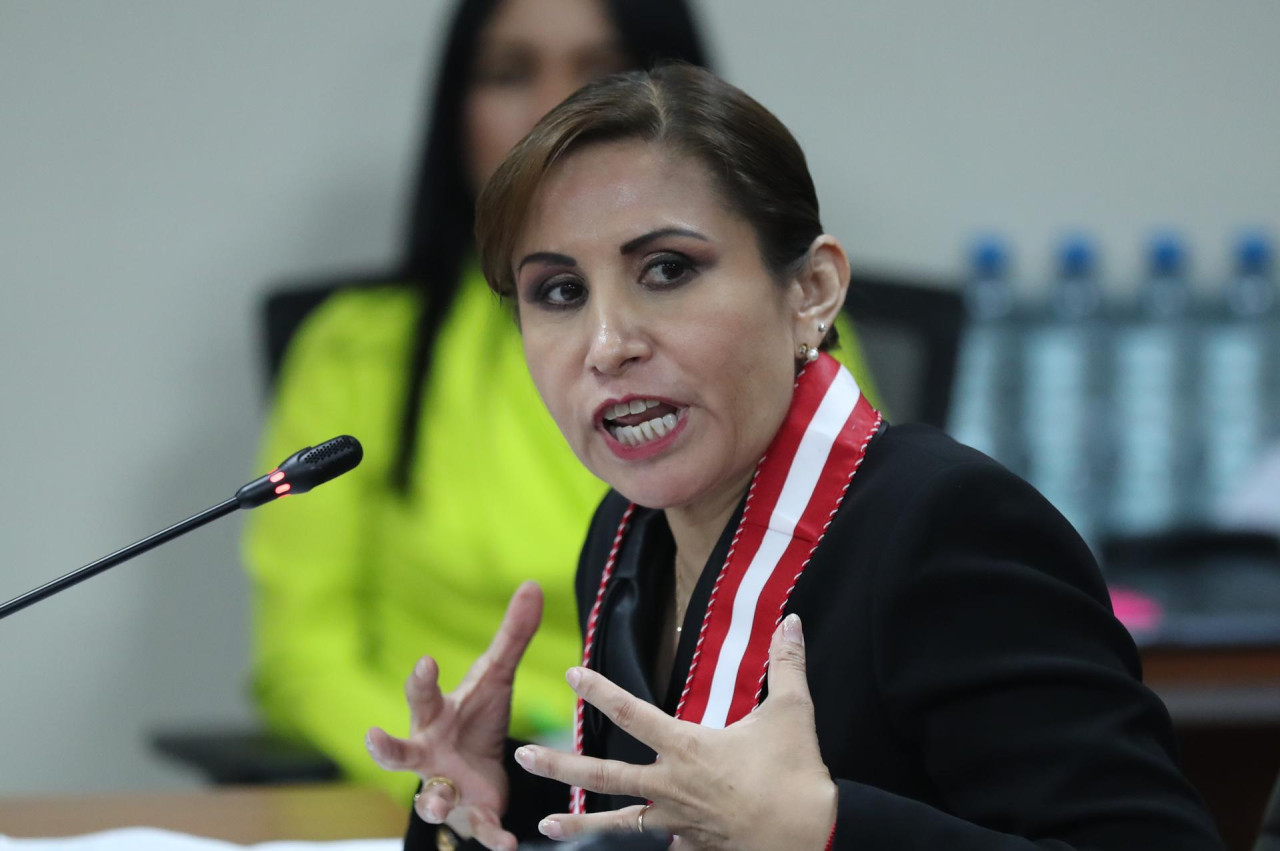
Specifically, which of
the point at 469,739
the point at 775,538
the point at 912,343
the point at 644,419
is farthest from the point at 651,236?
the point at 912,343

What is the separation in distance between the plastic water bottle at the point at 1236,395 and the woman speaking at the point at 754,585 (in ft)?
5.53

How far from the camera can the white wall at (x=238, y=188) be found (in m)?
2.48

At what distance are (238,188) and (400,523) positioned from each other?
2.45 feet

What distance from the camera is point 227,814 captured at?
1.35m

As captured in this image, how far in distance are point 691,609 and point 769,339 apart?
0.21m

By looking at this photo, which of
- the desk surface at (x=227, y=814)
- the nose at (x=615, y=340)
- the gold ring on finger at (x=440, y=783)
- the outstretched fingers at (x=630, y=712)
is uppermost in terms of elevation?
the nose at (x=615, y=340)

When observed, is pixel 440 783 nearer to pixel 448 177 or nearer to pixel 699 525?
pixel 699 525

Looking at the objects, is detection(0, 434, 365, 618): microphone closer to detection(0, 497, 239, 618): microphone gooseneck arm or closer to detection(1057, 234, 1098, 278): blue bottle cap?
detection(0, 497, 239, 618): microphone gooseneck arm

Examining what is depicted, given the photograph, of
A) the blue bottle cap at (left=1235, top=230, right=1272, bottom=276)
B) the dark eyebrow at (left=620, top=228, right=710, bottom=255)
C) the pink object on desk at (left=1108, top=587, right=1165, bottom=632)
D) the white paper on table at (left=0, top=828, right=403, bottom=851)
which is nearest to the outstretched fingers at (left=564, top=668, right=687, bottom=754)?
the dark eyebrow at (left=620, top=228, right=710, bottom=255)

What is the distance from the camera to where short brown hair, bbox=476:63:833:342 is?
1036mm

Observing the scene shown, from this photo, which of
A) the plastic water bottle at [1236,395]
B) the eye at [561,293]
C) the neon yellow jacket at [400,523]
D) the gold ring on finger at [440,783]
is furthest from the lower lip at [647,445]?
the plastic water bottle at [1236,395]

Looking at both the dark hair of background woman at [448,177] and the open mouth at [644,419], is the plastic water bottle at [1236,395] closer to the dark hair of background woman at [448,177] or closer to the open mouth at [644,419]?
the dark hair of background woman at [448,177]

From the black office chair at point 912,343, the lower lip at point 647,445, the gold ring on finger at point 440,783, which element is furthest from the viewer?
the black office chair at point 912,343

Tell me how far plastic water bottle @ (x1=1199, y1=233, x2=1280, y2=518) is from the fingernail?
6.31ft
